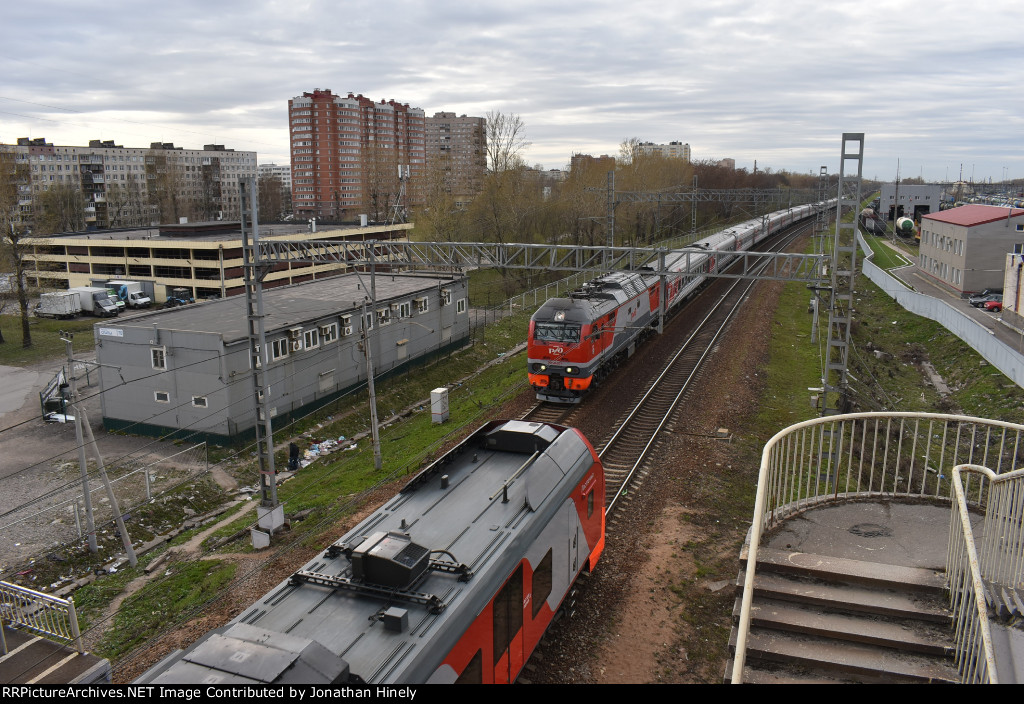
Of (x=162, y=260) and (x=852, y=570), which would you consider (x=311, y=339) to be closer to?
(x=852, y=570)

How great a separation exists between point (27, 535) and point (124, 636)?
6723 millimetres

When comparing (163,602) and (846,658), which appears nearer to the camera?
(846,658)

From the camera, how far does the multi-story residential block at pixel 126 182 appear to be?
284ft

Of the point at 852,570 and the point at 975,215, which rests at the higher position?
the point at 975,215

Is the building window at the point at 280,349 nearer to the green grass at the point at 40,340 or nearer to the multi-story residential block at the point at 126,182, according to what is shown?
the green grass at the point at 40,340

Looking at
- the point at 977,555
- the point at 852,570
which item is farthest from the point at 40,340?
the point at 977,555

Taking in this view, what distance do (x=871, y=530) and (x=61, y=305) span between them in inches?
1913

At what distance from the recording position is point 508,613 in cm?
773

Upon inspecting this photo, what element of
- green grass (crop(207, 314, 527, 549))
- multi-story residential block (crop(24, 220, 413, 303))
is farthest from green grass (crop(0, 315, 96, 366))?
green grass (crop(207, 314, 527, 549))

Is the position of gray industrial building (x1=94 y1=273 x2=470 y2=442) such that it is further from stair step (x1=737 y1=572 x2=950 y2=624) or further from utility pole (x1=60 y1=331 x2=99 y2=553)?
stair step (x1=737 y1=572 x2=950 y2=624)

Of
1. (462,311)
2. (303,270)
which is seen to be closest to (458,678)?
(462,311)
